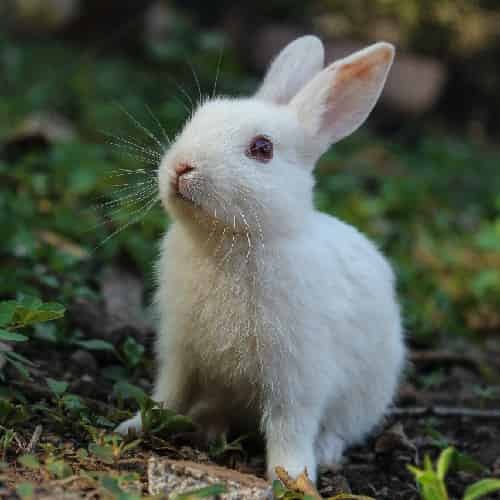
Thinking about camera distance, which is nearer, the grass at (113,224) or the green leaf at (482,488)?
the green leaf at (482,488)

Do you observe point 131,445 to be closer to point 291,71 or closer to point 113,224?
point 291,71

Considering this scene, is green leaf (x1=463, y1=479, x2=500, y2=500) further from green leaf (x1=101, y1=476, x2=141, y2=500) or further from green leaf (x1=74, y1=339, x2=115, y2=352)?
green leaf (x1=74, y1=339, x2=115, y2=352)

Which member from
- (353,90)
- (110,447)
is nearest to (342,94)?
(353,90)

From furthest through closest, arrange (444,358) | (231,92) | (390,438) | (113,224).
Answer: (231,92), (113,224), (444,358), (390,438)

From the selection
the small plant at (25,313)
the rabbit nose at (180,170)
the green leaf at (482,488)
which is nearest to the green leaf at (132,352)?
the small plant at (25,313)

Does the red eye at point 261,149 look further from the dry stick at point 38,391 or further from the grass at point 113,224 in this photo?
the dry stick at point 38,391

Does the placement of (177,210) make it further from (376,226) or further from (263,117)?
(376,226)
